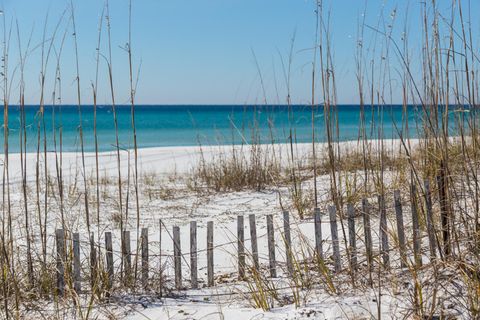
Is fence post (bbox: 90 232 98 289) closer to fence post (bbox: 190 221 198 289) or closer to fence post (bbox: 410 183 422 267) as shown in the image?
fence post (bbox: 190 221 198 289)

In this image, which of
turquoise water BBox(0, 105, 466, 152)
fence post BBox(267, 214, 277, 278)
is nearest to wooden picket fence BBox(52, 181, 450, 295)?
fence post BBox(267, 214, 277, 278)

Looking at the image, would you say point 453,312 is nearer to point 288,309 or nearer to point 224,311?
point 288,309

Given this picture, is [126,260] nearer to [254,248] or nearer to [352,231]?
[254,248]

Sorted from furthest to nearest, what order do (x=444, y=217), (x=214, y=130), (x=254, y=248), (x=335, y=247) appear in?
(x=214, y=130) → (x=254, y=248) → (x=335, y=247) → (x=444, y=217)

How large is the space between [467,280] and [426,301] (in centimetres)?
17

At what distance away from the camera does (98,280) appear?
212 cm

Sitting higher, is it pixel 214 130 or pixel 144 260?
pixel 214 130

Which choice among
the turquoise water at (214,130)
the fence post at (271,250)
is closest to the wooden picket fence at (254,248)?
the fence post at (271,250)

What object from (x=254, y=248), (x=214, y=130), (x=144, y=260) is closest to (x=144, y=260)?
(x=144, y=260)

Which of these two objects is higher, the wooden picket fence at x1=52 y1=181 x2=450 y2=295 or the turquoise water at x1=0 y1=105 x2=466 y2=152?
the turquoise water at x1=0 y1=105 x2=466 y2=152

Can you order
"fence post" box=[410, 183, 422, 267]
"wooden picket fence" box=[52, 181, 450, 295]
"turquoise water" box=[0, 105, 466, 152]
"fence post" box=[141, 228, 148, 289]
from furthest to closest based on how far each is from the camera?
"turquoise water" box=[0, 105, 466, 152] → "fence post" box=[141, 228, 148, 289] → "wooden picket fence" box=[52, 181, 450, 295] → "fence post" box=[410, 183, 422, 267]

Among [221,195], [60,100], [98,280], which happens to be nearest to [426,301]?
[98,280]

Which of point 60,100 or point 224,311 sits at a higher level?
point 60,100

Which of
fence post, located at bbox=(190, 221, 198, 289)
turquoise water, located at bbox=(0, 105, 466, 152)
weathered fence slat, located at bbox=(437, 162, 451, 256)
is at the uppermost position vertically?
turquoise water, located at bbox=(0, 105, 466, 152)
